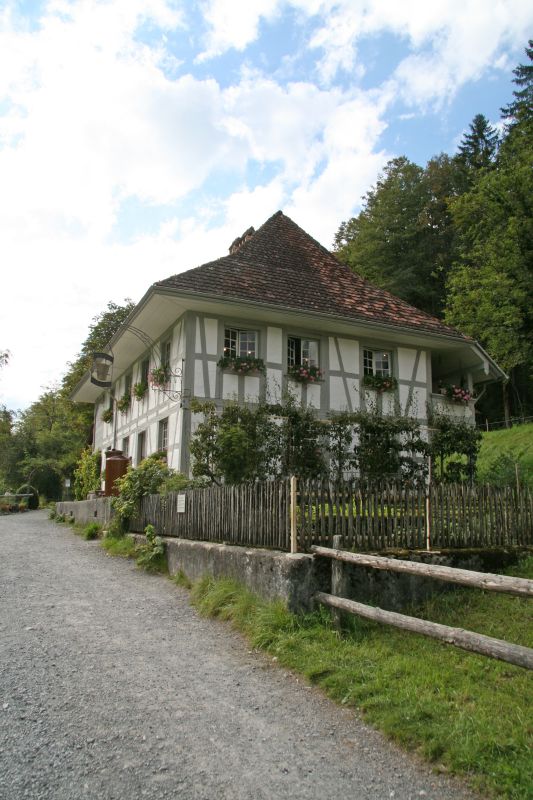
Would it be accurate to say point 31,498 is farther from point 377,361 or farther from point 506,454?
point 506,454

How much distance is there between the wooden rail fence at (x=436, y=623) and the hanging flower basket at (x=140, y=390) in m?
13.7

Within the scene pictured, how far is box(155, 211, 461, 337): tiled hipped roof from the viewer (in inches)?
614

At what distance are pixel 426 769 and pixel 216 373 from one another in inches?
490

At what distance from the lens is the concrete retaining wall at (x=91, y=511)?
15.7m

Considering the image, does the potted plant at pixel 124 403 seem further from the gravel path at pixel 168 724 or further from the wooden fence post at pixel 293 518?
the wooden fence post at pixel 293 518

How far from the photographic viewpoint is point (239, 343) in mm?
16281

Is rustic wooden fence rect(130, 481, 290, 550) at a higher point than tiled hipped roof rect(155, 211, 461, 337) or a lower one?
lower

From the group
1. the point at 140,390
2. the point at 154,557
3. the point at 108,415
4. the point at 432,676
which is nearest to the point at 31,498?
the point at 108,415

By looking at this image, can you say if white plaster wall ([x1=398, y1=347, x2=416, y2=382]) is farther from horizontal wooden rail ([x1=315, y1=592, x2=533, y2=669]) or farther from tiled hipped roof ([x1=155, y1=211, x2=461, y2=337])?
horizontal wooden rail ([x1=315, y1=592, x2=533, y2=669])

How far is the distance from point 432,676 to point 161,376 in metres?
12.7

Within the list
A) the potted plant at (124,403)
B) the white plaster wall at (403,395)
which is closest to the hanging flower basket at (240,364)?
the white plaster wall at (403,395)

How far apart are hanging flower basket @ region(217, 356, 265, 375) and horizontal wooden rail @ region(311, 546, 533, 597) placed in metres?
9.38

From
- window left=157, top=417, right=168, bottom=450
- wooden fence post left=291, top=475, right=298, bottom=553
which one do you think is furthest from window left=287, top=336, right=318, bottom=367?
wooden fence post left=291, top=475, right=298, bottom=553

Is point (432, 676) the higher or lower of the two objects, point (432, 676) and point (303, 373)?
the lower
